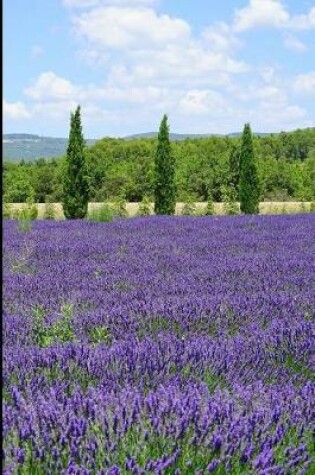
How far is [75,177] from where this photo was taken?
23406 millimetres

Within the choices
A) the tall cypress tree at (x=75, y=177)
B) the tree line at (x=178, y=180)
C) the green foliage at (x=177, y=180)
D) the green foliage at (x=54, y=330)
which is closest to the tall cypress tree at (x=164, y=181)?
the tall cypress tree at (x=75, y=177)

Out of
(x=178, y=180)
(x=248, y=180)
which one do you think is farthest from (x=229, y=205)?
(x=178, y=180)

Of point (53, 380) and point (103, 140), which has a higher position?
point (103, 140)

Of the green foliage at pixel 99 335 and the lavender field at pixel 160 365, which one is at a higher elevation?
the lavender field at pixel 160 365

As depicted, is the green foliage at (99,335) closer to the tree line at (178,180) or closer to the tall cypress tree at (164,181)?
the tall cypress tree at (164,181)

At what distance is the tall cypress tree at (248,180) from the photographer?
24.3m

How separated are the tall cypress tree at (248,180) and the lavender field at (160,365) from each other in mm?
18147

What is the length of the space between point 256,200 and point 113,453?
23.2 metres

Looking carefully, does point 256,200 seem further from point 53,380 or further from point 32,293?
point 53,380

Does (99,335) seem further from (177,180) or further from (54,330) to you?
(177,180)

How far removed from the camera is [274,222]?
36.0 ft

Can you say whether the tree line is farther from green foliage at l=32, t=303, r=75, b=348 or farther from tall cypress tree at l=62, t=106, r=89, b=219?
green foliage at l=32, t=303, r=75, b=348

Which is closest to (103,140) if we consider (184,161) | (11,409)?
(184,161)

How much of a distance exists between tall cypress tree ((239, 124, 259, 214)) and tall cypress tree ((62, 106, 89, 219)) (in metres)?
→ 5.98
